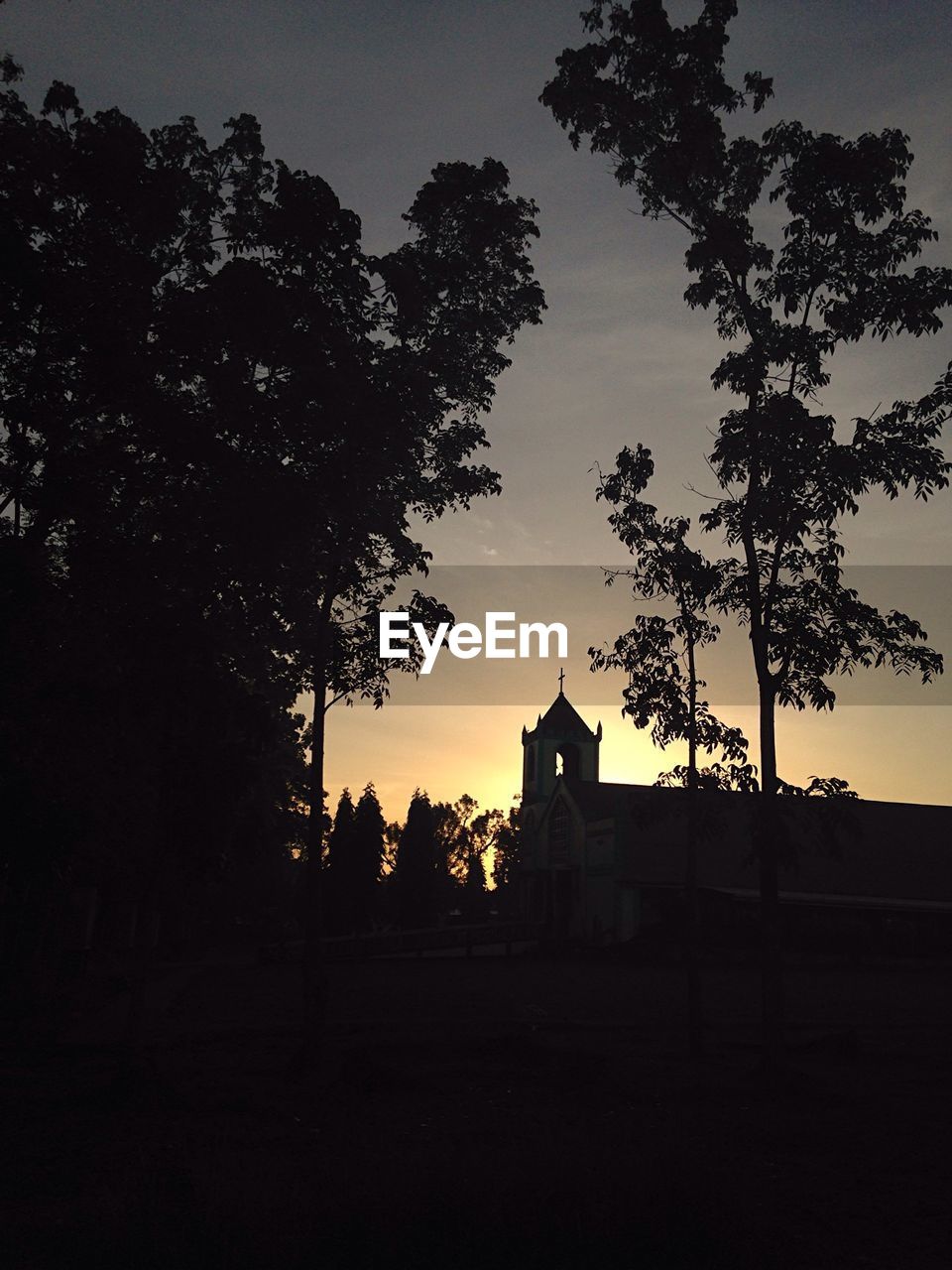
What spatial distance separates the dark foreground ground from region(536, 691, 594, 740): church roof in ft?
135

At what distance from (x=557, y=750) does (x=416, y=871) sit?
19181 millimetres

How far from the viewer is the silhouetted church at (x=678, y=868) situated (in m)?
49.8

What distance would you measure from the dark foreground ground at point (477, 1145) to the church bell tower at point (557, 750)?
3991 cm

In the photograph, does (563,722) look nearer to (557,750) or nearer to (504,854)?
(557,750)

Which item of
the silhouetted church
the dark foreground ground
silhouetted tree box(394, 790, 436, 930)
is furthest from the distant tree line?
the dark foreground ground

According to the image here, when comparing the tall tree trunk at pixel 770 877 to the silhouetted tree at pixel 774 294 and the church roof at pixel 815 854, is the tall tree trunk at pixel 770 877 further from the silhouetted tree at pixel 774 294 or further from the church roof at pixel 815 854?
the church roof at pixel 815 854

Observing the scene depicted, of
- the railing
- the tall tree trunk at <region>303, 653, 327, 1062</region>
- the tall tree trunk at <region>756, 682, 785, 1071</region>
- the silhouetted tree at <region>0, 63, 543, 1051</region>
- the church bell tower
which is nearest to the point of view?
the silhouetted tree at <region>0, 63, 543, 1051</region>

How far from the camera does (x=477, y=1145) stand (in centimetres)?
978

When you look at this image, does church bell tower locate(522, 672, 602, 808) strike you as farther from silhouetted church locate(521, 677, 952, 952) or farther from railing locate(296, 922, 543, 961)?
railing locate(296, 922, 543, 961)

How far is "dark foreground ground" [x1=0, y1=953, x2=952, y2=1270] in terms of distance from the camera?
7039mm

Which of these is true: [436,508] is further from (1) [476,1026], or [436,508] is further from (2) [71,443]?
(1) [476,1026]

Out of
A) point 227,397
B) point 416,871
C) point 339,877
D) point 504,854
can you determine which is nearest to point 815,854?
point 339,877

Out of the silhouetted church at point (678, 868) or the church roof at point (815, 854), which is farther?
the church roof at point (815, 854)

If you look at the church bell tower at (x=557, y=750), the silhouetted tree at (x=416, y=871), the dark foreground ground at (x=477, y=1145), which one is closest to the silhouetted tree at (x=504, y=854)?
the silhouetted tree at (x=416, y=871)
